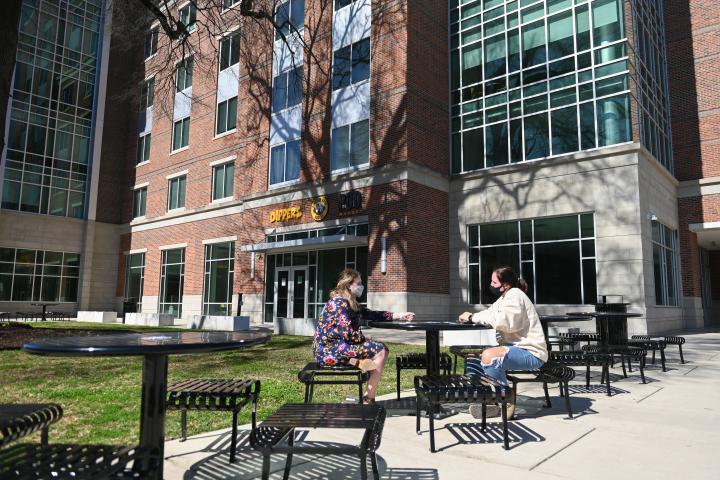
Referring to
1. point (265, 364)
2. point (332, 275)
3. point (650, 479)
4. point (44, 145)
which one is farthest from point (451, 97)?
point (44, 145)

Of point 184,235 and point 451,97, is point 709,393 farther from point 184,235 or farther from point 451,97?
point 184,235

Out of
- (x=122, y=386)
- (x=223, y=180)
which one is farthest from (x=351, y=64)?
(x=122, y=386)

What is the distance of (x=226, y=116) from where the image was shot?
93.9ft

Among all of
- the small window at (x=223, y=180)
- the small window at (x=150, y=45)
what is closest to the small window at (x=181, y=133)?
the small window at (x=223, y=180)

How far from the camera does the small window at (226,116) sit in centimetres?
2811

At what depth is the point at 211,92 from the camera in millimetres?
29781

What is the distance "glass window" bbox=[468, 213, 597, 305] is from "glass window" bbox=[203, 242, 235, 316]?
41.3 feet

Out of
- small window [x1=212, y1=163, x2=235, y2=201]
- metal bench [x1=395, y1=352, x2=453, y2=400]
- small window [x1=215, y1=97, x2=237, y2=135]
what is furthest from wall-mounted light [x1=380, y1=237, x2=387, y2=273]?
metal bench [x1=395, y1=352, x2=453, y2=400]

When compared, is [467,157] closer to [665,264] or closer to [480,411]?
[665,264]

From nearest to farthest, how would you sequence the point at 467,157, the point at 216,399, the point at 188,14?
the point at 216,399 → the point at 467,157 → the point at 188,14

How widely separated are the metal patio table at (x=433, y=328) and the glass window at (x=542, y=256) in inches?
546

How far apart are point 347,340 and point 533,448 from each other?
194cm

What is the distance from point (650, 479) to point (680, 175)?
72.4 feet

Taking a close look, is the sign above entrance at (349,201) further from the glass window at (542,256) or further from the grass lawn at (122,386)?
the grass lawn at (122,386)
